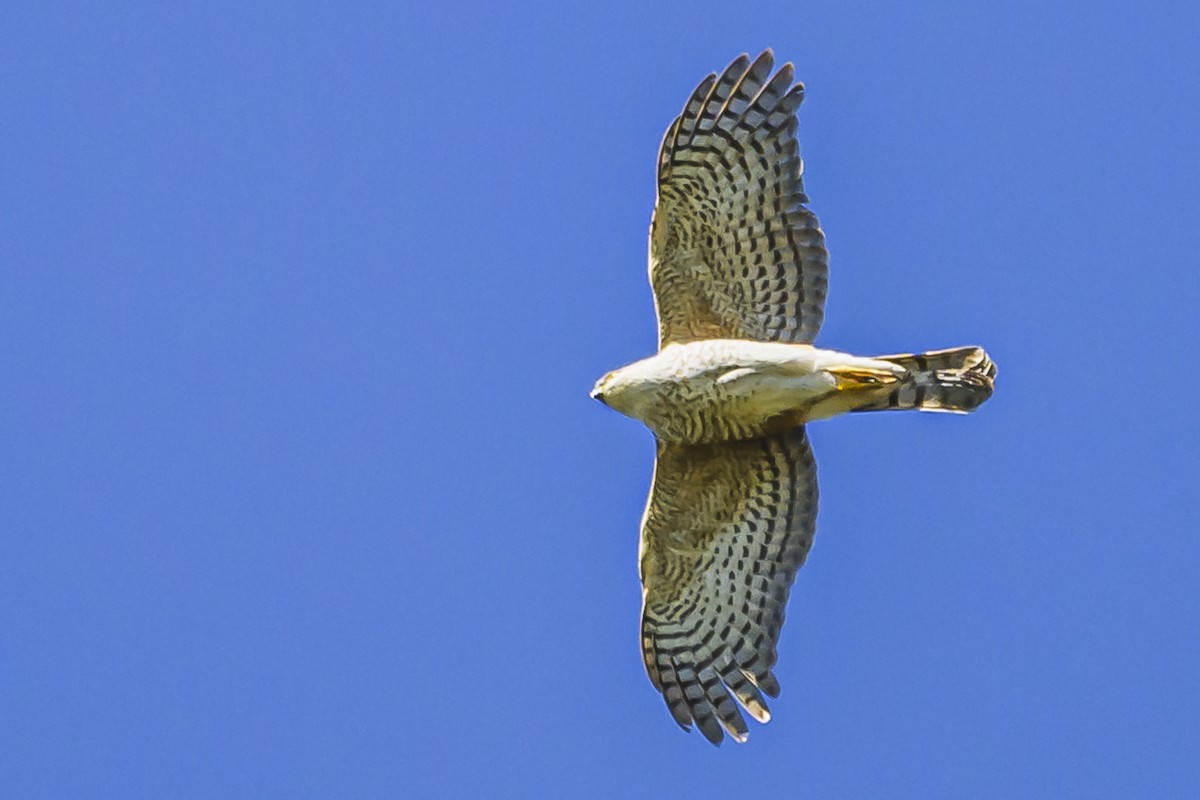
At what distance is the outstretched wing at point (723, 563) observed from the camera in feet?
45.2

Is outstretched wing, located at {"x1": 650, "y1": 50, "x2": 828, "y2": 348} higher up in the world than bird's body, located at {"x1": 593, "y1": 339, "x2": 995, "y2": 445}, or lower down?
higher up

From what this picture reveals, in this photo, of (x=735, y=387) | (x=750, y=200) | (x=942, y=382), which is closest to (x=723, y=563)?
(x=735, y=387)

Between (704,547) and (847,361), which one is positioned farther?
(704,547)

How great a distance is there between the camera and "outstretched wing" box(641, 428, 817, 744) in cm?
1377

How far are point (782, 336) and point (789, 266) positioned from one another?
42cm

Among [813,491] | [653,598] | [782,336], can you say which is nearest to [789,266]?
[782,336]

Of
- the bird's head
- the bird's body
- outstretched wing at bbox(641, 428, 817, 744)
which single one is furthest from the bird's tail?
the bird's head

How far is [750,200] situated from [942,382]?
1.57m

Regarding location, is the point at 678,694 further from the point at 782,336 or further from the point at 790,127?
the point at 790,127

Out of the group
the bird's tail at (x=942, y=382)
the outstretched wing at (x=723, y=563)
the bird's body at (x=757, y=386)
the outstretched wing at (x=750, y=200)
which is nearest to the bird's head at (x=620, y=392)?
the bird's body at (x=757, y=386)

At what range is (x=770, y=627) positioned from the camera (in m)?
13.9

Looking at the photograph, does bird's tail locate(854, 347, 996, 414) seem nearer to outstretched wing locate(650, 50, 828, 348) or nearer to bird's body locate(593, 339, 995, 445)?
bird's body locate(593, 339, 995, 445)

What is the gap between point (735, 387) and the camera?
13.1m

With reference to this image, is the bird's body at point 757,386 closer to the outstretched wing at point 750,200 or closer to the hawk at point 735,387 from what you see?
the hawk at point 735,387
